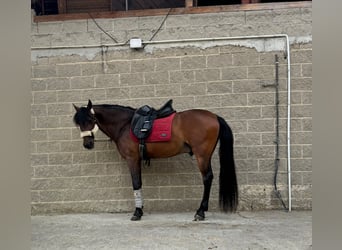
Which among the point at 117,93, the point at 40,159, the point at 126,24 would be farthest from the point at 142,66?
the point at 40,159

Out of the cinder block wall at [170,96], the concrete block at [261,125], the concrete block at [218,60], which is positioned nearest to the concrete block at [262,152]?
the cinder block wall at [170,96]

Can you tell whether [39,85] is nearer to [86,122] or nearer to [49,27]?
[49,27]

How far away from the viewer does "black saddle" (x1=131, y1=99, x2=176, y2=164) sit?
4137 mm

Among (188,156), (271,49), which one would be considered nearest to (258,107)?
(271,49)

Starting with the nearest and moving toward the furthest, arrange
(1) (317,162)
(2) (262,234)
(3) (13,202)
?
(3) (13,202) → (1) (317,162) → (2) (262,234)

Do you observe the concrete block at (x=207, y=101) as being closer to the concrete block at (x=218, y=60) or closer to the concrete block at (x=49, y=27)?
the concrete block at (x=218, y=60)

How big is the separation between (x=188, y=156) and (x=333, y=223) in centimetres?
337

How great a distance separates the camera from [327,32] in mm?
1154

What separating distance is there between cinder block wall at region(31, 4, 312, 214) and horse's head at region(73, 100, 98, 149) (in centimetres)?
49

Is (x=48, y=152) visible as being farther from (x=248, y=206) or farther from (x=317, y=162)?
(x=317, y=162)

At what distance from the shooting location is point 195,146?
409 cm

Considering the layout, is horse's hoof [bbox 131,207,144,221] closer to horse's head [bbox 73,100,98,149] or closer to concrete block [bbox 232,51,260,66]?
horse's head [bbox 73,100,98,149]

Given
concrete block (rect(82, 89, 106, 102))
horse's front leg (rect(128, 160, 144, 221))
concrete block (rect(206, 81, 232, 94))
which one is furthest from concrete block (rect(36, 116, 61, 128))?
concrete block (rect(206, 81, 232, 94))

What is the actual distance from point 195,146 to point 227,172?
454mm
